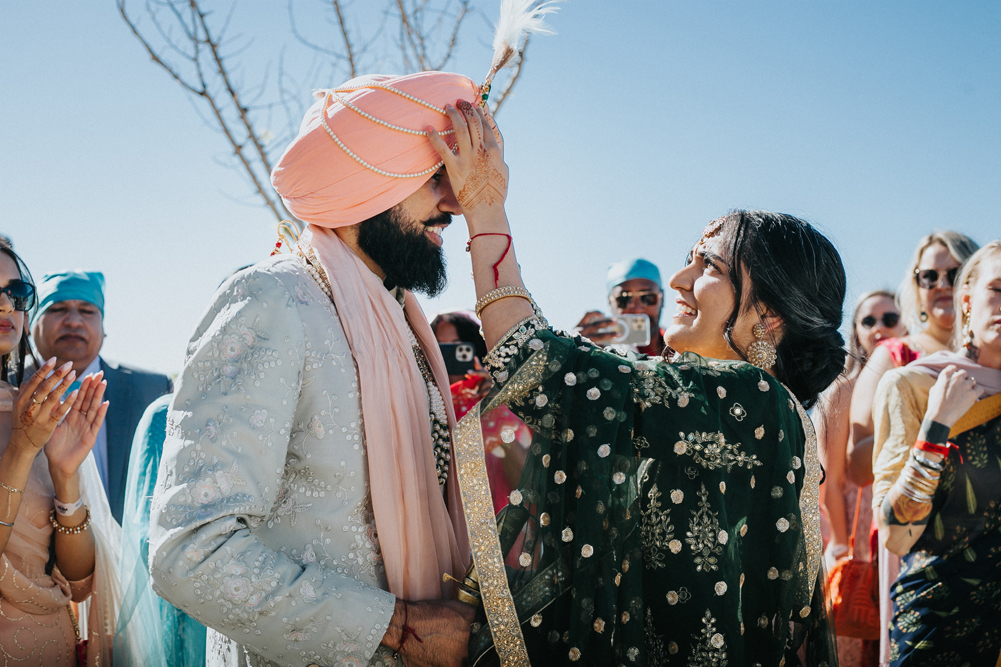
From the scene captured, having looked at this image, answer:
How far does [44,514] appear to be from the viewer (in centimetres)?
249

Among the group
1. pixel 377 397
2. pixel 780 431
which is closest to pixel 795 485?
pixel 780 431

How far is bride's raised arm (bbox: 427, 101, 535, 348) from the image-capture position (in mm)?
1891

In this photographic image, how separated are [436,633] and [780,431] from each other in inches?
39.6

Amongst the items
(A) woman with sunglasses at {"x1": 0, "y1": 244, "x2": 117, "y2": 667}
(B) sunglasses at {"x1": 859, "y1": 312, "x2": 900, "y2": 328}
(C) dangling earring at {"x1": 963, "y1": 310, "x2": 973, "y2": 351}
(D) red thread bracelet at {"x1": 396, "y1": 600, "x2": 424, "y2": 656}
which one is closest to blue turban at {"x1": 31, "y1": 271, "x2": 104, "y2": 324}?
(A) woman with sunglasses at {"x1": 0, "y1": 244, "x2": 117, "y2": 667}

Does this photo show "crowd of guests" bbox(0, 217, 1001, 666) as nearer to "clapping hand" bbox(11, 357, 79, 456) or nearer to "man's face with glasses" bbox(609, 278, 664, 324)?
"clapping hand" bbox(11, 357, 79, 456)

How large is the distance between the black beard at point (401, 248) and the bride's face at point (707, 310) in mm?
750

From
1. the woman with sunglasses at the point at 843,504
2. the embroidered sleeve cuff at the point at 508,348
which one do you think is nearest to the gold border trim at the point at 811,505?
the embroidered sleeve cuff at the point at 508,348

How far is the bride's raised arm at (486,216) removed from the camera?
1.89 metres

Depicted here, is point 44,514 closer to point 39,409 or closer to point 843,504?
point 39,409

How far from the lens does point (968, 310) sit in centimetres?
331

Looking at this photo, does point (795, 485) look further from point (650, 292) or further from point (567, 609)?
point (650, 292)

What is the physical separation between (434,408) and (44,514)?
1.48 metres

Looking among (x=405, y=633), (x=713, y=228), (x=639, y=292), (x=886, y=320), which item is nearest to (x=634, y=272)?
(x=639, y=292)

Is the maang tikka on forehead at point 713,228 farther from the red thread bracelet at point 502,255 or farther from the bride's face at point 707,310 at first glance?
the red thread bracelet at point 502,255
